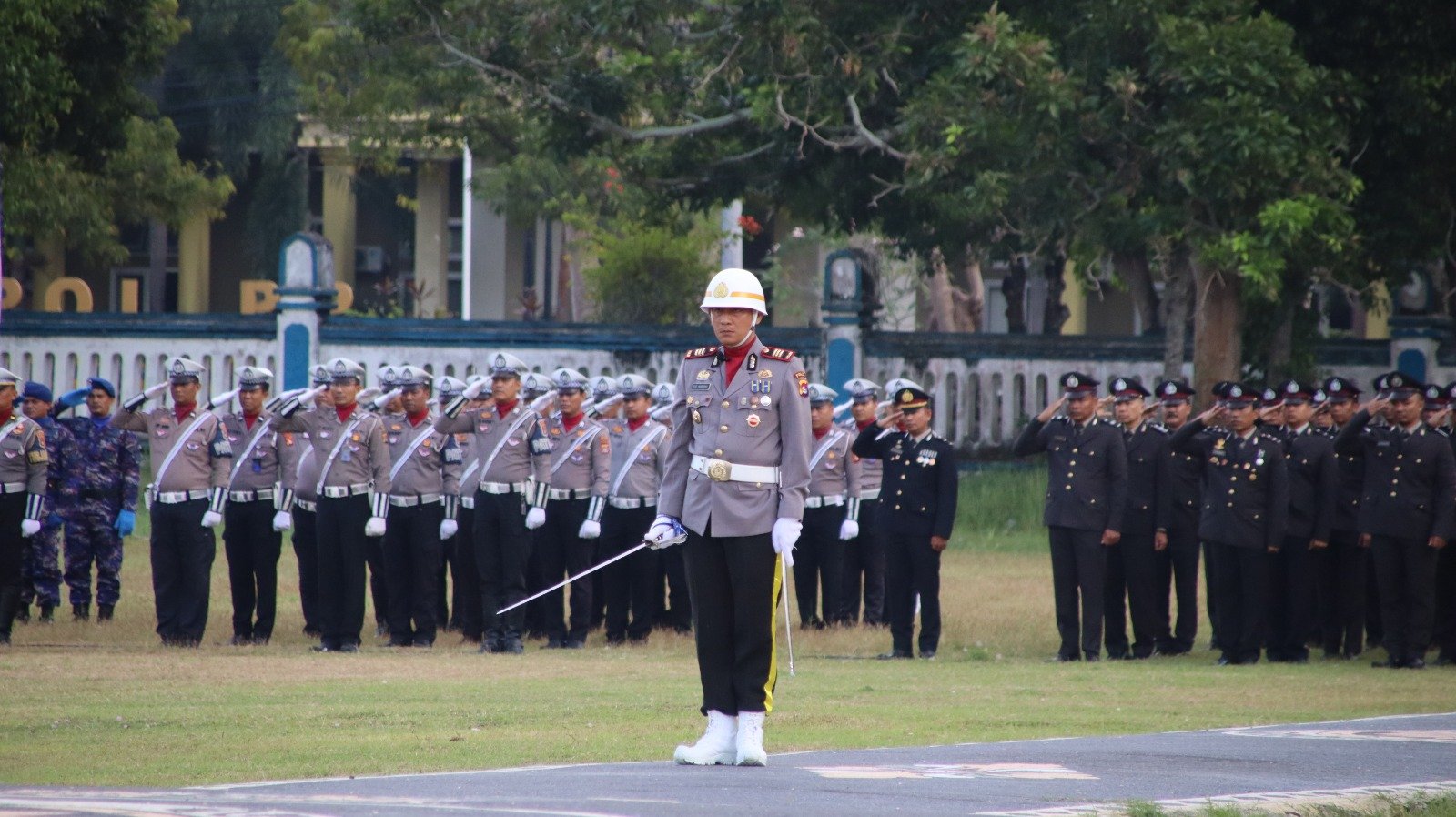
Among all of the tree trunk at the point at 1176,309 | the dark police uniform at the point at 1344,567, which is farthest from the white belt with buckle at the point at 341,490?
the tree trunk at the point at 1176,309

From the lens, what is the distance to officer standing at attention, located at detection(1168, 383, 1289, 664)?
14.6 metres

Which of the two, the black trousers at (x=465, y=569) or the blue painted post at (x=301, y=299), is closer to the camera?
the black trousers at (x=465, y=569)

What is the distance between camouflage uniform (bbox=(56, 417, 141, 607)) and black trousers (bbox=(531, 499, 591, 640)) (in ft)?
11.6

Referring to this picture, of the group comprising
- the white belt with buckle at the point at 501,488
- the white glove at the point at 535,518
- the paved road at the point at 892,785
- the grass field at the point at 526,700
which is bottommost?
the grass field at the point at 526,700

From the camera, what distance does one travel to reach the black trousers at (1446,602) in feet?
48.1

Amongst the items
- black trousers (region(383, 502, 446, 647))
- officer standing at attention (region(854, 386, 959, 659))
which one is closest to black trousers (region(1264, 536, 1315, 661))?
officer standing at attention (region(854, 386, 959, 659))

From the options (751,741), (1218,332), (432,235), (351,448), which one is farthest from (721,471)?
(432,235)

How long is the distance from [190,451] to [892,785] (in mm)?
8591

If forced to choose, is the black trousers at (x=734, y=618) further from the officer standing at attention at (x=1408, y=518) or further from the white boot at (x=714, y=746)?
the officer standing at attention at (x=1408, y=518)

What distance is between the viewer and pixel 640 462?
16000 mm

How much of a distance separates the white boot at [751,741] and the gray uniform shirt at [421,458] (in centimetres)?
738

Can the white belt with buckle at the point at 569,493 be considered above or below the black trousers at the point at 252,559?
above

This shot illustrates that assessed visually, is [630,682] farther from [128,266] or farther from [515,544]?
[128,266]

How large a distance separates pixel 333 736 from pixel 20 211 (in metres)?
15.3
